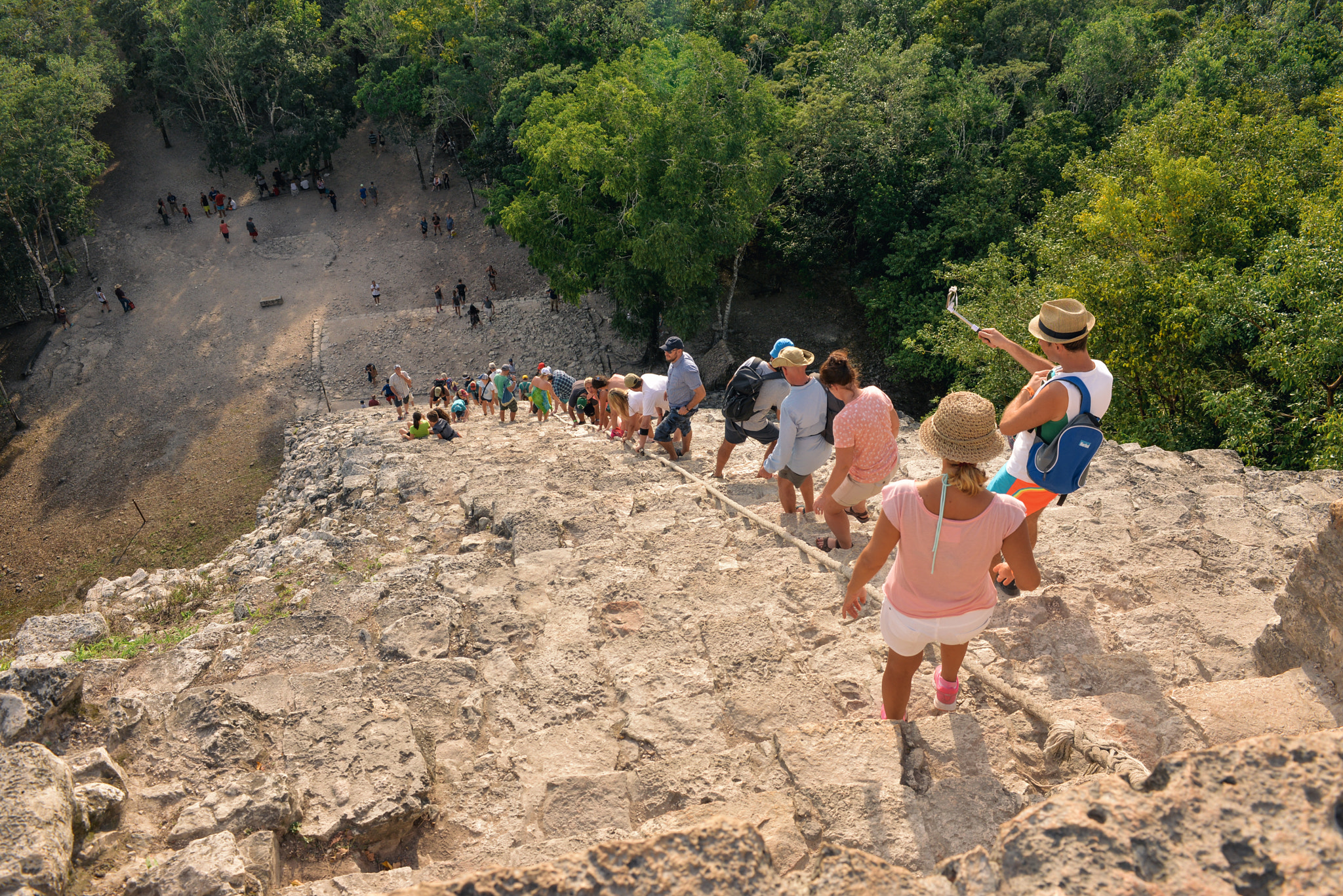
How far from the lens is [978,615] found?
145 inches

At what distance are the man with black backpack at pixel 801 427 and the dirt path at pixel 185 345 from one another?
1630 cm

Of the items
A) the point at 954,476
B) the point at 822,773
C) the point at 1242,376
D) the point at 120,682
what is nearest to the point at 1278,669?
the point at 954,476

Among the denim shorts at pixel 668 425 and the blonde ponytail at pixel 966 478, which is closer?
the blonde ponytail at pixel 966 478

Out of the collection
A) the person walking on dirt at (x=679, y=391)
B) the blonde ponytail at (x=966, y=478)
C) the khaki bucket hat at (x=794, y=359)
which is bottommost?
the person walking on dirt at (x=679, y=391)

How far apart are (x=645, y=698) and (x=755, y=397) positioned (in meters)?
3.53

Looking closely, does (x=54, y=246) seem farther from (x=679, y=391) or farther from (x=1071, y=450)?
(x=1071, y=450)

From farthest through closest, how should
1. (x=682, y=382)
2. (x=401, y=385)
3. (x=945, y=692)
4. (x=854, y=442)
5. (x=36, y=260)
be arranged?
1. (x=36, y=260)
2. (x=401, y=385)
3. (x=682, y=382)
4. (x=854, y=442)
5. (x=945, y=692)

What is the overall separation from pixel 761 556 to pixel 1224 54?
32.0m

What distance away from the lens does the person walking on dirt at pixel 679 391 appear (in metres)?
9.26

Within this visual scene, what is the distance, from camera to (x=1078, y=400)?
4.62 metres

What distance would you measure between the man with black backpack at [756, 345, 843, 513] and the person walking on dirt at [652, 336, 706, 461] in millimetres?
2574

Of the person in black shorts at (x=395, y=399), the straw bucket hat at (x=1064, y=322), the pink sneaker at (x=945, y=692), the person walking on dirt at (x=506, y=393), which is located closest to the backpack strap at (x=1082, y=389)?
the straw bucket hat at (x=1064, y=322)

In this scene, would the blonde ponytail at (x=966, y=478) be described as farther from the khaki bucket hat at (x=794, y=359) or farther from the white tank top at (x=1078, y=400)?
the khaki bucket hat at (x=794, y=359)

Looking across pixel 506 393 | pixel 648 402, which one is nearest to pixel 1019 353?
pixel 648 402
